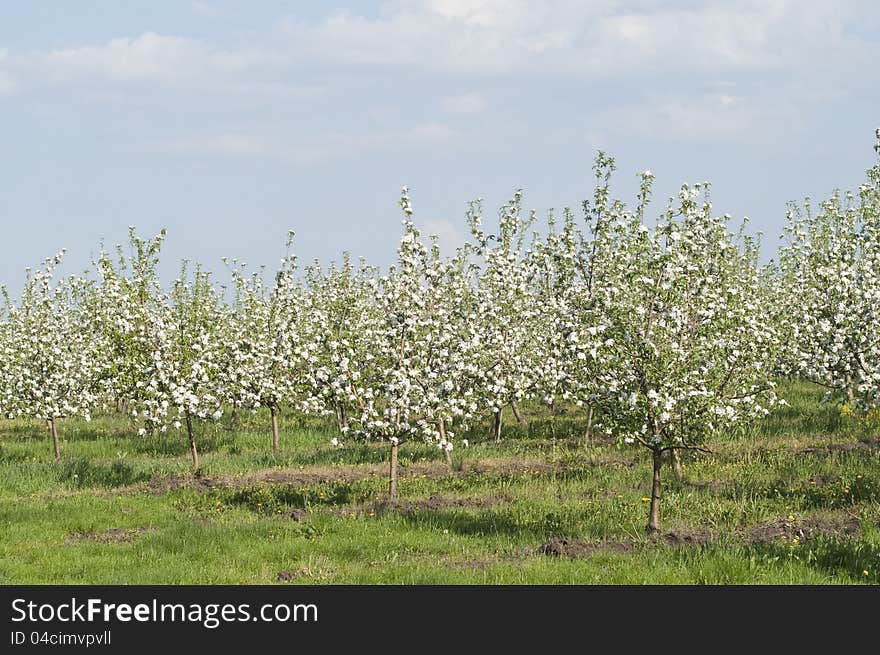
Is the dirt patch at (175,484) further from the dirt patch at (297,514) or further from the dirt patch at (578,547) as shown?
the dirt patch at (578,547)

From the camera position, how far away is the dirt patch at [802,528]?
44.2 ft

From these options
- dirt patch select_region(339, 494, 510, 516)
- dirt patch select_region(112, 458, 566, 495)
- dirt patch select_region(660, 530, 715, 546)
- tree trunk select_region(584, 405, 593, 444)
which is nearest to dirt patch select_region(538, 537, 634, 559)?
dirt patch select_region(660, 530, 715, 546)

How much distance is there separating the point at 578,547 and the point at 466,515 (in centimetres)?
327

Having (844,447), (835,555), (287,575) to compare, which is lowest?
(287,575)

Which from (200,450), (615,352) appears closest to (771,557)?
(615,352)

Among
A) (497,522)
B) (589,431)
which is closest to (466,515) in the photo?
(497,522)

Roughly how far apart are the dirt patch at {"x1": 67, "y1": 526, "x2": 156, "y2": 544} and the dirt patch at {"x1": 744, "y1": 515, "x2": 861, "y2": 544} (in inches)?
421

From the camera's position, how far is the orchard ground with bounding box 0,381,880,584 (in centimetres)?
1242

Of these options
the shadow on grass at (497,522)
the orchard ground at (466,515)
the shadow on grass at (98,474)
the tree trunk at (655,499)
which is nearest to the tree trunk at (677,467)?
the orchard ground at (466,515)

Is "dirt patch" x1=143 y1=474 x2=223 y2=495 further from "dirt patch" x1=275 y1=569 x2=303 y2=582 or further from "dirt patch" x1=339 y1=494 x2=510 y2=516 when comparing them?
"dirt patch" x1=275 y1=569 x2=303 y2=582

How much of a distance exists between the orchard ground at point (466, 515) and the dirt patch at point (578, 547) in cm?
5

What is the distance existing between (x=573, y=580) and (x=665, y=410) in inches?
128

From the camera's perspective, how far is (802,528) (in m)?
14.0

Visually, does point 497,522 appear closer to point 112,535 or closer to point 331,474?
point 331,474
